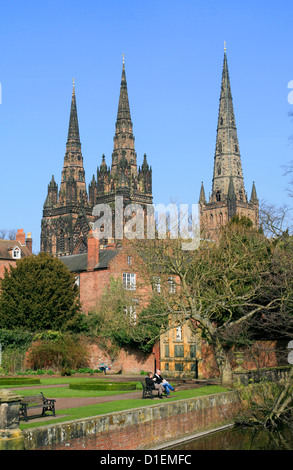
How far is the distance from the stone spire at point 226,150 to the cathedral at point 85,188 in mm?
20317

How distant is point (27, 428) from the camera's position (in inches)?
591

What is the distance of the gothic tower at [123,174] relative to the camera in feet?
359

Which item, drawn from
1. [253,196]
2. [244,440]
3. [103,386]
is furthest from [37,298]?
[253,196]

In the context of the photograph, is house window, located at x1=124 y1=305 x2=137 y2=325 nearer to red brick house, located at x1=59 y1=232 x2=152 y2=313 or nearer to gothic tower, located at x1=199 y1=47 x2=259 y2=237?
red brick house, located at x1=59 y1=232 x2=152 y2=313

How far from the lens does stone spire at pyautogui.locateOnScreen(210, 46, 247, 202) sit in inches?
4902

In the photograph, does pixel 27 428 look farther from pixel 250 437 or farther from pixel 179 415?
pixel 250 437

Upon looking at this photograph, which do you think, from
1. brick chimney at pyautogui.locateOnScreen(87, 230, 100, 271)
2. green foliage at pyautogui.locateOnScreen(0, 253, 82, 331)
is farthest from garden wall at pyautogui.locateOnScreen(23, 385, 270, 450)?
brick chimney at pyautogui.locateOnScreen(87, 230, 100, 271)

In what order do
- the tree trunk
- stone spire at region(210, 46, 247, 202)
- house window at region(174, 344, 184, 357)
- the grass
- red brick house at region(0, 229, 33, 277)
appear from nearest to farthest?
1. the grass
2. the tree trunk
3. house window at region(174, 344, 184, 357)
4. red brick house at region(0, 229, 33, 277)
5. stone spire at region(210, 46, 247, 202)

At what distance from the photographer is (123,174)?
109500mm

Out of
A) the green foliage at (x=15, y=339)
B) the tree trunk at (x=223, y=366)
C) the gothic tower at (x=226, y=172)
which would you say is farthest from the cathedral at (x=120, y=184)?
the tree trunk at (x=223, y=366)

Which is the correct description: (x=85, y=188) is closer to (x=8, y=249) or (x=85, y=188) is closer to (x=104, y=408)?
(x=8, y=249)

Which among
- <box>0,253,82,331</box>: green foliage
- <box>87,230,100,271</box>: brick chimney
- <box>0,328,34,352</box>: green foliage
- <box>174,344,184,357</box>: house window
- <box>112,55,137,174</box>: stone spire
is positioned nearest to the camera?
<box>174,344,184,357</box>: house window
